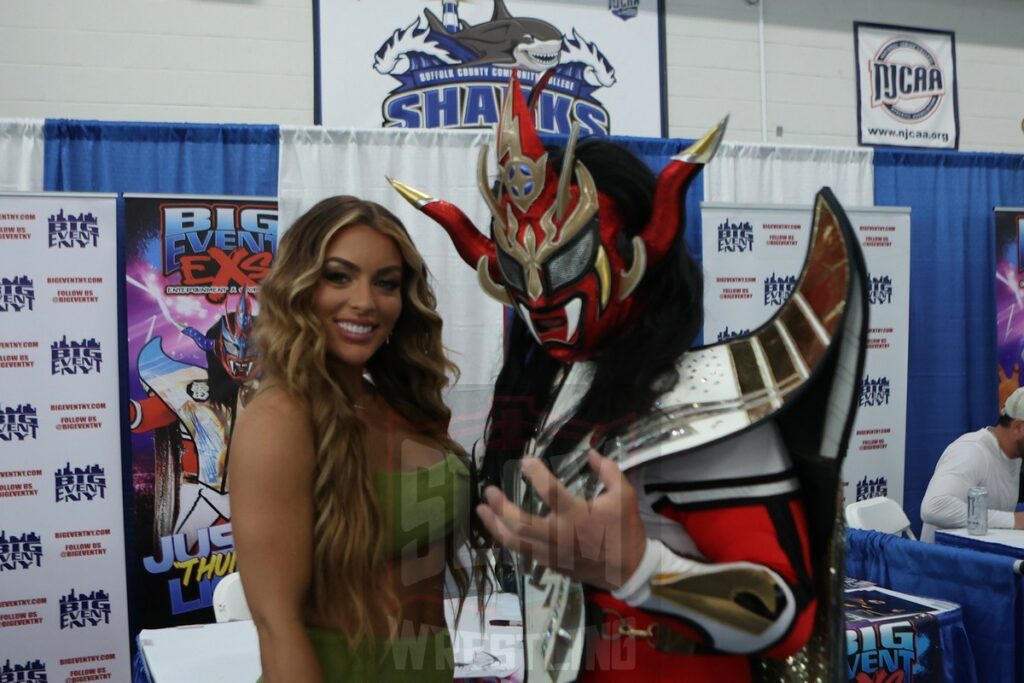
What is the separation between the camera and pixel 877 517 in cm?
361

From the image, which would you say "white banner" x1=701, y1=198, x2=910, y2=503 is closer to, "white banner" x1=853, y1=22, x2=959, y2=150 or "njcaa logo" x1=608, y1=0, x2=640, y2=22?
"white banner" x1=853, y1=22, x2=959, y2=150

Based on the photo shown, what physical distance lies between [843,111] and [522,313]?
4.96 metres

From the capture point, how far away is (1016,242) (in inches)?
196

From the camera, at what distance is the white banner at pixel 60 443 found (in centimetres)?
353

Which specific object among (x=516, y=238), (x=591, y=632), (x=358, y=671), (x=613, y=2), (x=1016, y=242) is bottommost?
(x=358, y=671)

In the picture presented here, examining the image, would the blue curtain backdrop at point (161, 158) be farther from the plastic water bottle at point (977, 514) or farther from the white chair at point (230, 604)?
the plastic water bottle at point (977, 514)

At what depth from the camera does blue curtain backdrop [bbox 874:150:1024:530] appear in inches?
203

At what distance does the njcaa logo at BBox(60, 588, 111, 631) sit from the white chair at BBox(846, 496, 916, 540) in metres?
2.96

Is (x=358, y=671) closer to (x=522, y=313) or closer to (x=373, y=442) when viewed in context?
(x=373, y=442)

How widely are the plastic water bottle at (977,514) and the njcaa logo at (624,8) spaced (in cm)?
317

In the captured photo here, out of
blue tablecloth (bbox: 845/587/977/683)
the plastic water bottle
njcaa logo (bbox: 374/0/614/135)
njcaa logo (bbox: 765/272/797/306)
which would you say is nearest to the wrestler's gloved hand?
blue tablecloth (bbox: 845/587/977/683)

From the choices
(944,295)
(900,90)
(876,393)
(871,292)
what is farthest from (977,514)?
(900,90)

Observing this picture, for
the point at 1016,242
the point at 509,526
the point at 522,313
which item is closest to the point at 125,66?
the point at 522,313

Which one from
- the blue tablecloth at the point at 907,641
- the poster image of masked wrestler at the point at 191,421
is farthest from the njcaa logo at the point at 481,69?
the blue tablecloth at the point at 907,641
